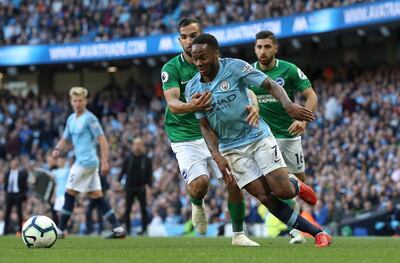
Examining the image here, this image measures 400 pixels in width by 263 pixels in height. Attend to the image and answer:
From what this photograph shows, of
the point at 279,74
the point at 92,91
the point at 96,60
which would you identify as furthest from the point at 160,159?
the point at 279,74

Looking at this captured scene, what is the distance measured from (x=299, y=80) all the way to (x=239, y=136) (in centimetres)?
209

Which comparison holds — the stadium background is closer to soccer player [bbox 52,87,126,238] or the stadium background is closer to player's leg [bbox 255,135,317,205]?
soccer player [bbox 52,87,126,238]

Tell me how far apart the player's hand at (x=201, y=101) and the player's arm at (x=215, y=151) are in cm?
29

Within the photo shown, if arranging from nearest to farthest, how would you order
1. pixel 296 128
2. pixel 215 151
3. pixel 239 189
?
pixel 215 151 < pixel 296 128 < pixel 239 189

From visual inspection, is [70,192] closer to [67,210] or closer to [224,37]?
[67,210]

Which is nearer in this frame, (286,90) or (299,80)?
(299,80)

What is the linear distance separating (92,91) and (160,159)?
1260 cm

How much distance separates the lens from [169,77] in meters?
11.0

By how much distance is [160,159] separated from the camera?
2836 centimetres

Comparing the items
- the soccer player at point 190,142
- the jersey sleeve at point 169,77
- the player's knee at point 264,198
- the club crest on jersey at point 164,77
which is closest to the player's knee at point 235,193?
the soccer player at point 190,142

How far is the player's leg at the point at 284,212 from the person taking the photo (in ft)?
32.3

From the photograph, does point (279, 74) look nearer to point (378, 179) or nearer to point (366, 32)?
point (378, 179)

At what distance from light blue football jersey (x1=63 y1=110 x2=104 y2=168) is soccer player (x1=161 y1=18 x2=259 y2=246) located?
11.5ft

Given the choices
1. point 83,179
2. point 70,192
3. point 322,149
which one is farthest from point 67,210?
point 322,149
